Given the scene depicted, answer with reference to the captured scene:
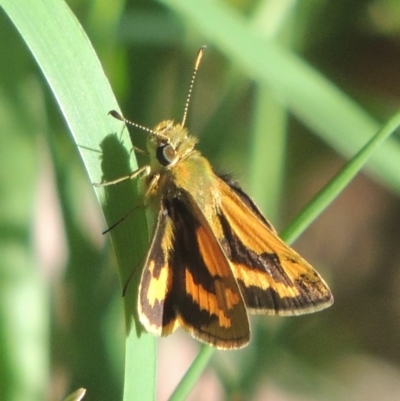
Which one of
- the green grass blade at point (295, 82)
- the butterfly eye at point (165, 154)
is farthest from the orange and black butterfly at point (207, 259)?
the green grass blade at point (295, 82)

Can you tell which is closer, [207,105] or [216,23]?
[216,23]

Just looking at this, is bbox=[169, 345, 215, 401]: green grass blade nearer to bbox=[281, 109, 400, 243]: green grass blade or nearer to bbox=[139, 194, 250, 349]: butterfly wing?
bbox=[139, 194, 250, 349]: butterfly wing

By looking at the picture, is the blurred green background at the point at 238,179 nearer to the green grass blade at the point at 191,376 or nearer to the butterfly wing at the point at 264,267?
the butterfly wing at the point at 264,267

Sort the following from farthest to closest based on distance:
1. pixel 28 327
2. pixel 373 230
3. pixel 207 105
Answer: pixel 373 230 < pixel 207 105 < pixel 28 327

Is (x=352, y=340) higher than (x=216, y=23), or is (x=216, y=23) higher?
(x=216, y=23)

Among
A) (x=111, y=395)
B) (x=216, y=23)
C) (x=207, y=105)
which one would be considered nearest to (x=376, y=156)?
(x=216, y=23)

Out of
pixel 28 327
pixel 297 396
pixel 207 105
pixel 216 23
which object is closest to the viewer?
pixel 216 23

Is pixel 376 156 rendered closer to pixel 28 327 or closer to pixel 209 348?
pixel 209 348
